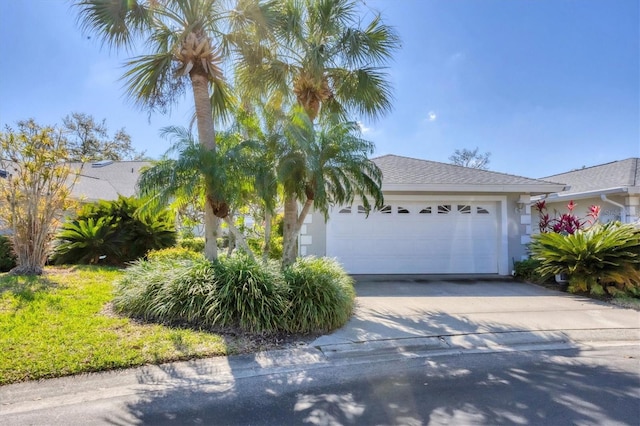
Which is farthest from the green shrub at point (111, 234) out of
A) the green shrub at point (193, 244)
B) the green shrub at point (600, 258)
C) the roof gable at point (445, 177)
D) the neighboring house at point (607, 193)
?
the neighboring house at point (607, 193)

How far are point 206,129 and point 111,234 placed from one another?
6.10 meters

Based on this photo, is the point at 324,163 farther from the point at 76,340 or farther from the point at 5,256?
the point at 5,256

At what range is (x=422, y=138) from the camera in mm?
16109

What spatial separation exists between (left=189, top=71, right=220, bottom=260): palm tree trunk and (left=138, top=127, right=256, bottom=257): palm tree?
437mm

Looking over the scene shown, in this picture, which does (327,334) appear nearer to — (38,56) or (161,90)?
(161,90)

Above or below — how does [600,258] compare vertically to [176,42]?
below

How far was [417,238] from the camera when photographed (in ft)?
33.0

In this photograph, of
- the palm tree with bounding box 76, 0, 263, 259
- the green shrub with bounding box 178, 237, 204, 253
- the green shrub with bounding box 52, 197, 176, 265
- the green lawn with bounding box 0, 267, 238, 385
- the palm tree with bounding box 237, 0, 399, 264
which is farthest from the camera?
the green shrub with bounding box 178, 237, 204, 253

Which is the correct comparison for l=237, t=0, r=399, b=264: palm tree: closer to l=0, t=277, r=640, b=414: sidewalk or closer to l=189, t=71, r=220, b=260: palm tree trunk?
l=189, t=71, r=220, b=260: palm tree trunk

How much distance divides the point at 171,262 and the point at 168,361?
2.77 m

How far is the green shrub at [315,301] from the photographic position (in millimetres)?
4844

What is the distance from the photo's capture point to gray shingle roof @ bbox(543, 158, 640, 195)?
10.4 meters

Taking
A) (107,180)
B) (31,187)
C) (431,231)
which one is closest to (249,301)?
(31,187)

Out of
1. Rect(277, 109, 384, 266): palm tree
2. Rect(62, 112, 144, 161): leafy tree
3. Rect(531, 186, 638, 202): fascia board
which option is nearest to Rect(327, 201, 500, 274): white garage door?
Rect(531, 186, 638, 202): fascia board
